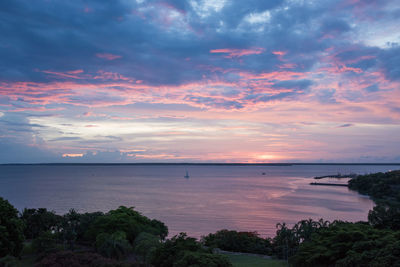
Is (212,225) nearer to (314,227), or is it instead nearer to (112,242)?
(314,227)

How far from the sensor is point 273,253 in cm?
3678

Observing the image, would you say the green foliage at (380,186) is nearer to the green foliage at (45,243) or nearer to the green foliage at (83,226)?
the green foliage at (83,226)

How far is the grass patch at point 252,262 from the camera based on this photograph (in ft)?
92.1

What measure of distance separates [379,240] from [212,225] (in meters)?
37.2

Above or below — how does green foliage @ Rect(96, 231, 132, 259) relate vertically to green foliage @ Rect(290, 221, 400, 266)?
below

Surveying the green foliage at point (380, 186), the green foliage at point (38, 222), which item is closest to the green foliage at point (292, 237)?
the green foliage at point (38, 222)

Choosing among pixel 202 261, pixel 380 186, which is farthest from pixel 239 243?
pixel 380 186

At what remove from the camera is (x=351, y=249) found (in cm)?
2297

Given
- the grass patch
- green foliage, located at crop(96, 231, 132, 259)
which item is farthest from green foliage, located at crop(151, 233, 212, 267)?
the grass patch

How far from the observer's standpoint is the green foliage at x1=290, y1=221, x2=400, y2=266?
19.3 metres

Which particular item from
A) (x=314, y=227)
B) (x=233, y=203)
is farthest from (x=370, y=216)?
(x=233, y=203)

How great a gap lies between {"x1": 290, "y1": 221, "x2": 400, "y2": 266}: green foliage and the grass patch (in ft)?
8.95

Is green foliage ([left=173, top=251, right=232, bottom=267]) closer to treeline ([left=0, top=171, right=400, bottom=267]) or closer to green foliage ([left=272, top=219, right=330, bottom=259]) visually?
treeline ([left=0, top=171, right=400, bottom=267])

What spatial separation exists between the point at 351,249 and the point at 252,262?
962 cm
